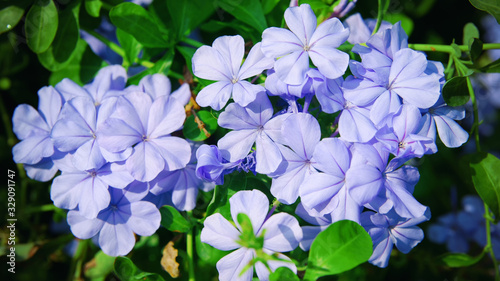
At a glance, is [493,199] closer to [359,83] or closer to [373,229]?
[373,229]

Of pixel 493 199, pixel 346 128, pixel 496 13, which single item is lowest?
pixel 493 199

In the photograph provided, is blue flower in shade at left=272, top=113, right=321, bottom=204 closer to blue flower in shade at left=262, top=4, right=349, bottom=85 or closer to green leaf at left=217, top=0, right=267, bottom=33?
blue flower in shade at left=262, top=4, right=349, bottom=85

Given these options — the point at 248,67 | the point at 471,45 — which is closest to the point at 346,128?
the point at 248,67

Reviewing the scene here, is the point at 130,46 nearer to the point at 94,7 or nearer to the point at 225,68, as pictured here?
the point at 94,7

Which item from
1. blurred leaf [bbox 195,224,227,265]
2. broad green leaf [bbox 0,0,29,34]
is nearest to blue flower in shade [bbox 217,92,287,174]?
blurred leaf [bbox 195,224,227,265]

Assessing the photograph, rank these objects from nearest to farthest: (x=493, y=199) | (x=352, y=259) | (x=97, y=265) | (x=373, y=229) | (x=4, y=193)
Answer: (x=352, y=259)
(x=373, y=229)
(x=493, y=199)
(x=97, y=265)
(x=4, y=193)

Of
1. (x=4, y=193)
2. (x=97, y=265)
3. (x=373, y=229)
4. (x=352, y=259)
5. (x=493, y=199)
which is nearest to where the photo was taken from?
(x=352, y=259)
